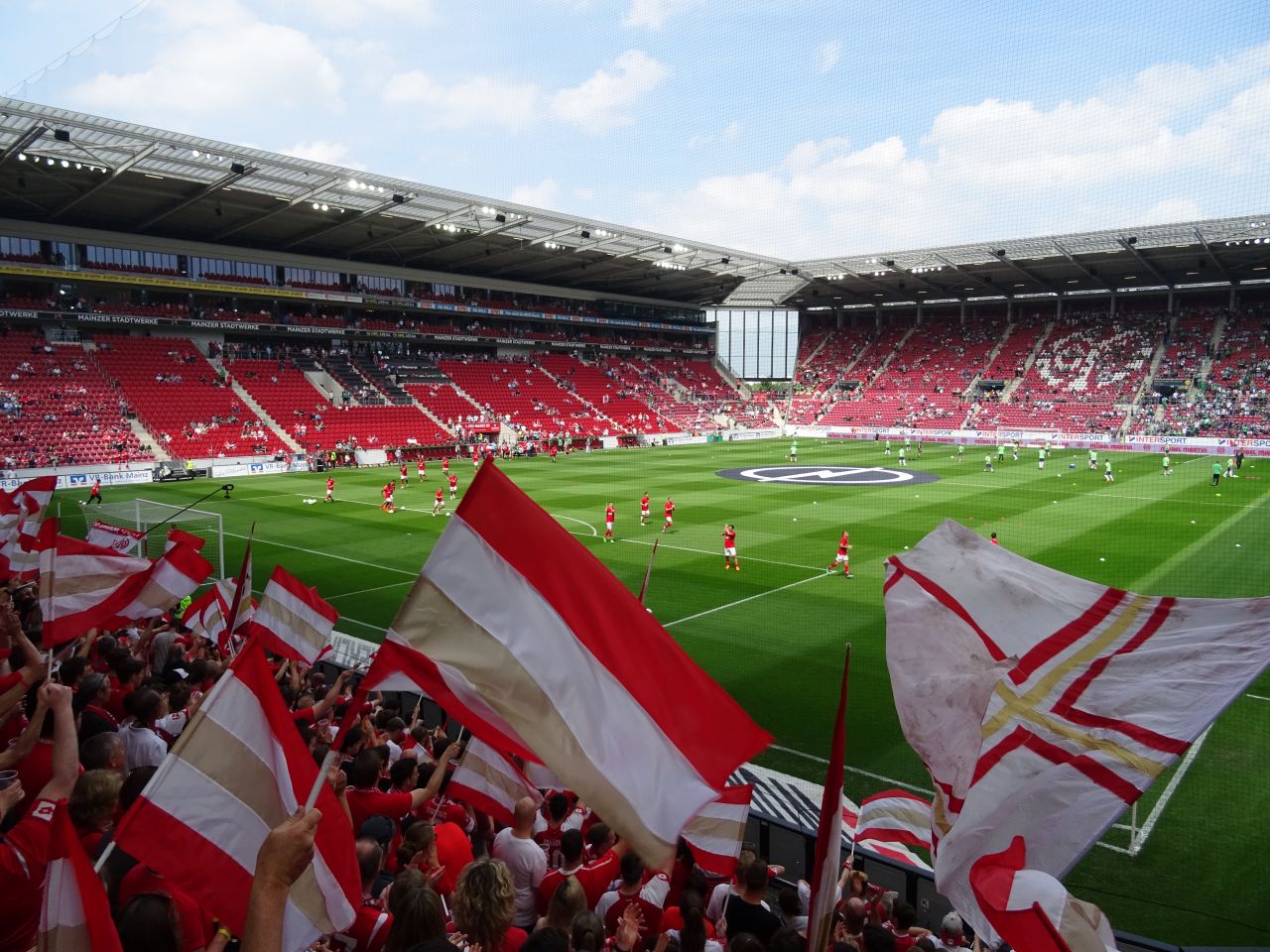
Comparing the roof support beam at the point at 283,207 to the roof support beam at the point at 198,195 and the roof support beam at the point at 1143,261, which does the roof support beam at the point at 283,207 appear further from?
the roof support beam at the point at 1143,261

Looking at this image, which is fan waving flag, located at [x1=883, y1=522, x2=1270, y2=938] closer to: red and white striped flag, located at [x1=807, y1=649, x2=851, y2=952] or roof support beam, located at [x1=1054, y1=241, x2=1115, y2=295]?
red and white striped flag, located at [x1=807, y1=649, x2=851, y2=952]

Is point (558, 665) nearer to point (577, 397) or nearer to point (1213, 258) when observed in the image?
point (577, 397)

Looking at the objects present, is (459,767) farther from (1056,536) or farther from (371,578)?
(1056,536)

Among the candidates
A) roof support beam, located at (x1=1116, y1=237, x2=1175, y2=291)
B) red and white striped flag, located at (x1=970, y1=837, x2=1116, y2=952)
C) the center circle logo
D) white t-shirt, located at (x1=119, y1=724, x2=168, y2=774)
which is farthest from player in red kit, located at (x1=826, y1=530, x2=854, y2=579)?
roof support beam, located at (x1=1116, y1=237, x2=1175, y2=291)

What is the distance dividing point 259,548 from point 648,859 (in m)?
21.9

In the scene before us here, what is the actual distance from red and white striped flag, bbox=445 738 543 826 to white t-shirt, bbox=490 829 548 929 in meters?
0.37

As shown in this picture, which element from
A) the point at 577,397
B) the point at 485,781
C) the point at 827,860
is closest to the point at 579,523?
the point at 485,781

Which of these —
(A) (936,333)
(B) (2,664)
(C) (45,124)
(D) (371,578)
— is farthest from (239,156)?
(A) (936,333)

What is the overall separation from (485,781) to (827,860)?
2.81 metres

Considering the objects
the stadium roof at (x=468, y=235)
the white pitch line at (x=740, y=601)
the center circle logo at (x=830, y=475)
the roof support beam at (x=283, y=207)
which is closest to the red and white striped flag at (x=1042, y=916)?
the white pitch line at (x=740, y=601)

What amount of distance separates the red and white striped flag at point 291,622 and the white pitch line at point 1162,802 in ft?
29.3

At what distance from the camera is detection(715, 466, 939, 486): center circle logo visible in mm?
35719

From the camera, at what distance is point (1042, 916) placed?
292 centimetres

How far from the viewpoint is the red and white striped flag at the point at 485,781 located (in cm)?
520
